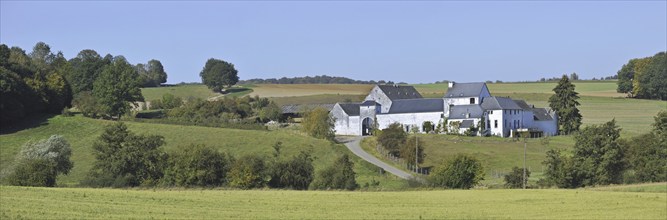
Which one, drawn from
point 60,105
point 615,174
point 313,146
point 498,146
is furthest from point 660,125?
point 60,105

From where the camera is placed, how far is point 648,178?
6938cm

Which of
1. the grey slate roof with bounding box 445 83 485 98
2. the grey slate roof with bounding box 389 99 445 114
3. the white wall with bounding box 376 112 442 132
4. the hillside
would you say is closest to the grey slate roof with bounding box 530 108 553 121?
the hillside

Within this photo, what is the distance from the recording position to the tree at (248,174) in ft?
212

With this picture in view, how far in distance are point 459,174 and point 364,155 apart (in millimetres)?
27407

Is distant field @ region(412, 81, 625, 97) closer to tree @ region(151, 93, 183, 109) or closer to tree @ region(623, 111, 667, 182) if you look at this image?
tree @ region(151, 93, 183, 109)

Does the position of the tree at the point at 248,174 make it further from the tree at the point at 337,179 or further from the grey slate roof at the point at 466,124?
the grey slate roof at the point at 466,124

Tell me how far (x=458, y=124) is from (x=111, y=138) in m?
51.1

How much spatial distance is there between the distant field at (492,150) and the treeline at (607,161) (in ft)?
23.6

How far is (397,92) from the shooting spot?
12888 centimetres

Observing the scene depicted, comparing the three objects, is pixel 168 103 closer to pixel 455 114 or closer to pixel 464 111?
pixel 455 114

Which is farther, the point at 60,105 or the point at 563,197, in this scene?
the point at 60,105

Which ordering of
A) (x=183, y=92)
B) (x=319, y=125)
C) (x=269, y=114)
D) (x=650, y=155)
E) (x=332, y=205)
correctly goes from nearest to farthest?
(x=332, y=205), (x=650, y=155), (x=319, y=125), (x=269, y=114), (x=183, y=92)

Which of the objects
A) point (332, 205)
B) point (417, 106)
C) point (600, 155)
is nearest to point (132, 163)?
point (332, 205)

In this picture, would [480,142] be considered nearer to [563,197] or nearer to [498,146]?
[498,146]
